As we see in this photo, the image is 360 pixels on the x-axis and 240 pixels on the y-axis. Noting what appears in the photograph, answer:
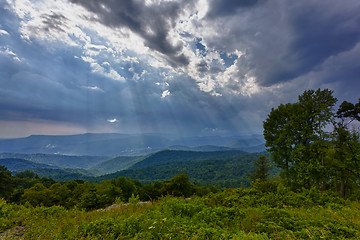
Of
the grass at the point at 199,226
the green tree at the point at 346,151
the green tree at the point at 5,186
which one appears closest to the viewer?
the grass at the point at 199,226

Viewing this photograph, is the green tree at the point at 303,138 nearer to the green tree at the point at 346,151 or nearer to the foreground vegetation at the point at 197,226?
the green tree at the point at 346,151

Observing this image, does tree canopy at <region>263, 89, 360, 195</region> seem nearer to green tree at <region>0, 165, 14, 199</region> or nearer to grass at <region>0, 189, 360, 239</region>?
grass at <region>0, 189, 360, 239</region>

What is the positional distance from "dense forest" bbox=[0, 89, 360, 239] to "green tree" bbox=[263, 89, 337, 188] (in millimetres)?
99

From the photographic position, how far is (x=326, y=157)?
17672 mm

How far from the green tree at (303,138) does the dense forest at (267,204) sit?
0.33ft

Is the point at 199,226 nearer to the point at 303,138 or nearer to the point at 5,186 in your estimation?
the point at 303,138

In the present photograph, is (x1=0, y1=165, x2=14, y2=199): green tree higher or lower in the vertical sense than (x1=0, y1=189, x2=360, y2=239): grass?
lower

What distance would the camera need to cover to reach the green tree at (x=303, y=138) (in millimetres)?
A: 17453

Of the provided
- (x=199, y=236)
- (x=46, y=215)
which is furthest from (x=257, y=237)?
(x=46, y=215)

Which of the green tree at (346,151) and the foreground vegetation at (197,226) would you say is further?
the green tree at (346,151)

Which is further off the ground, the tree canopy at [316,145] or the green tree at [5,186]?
the tree canopy at [316,145]

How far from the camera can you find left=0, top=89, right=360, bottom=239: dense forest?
4.81 metres

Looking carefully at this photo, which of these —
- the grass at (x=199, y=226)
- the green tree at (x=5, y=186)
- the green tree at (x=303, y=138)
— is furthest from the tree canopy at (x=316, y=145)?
the green tree at (x=5, y=186)

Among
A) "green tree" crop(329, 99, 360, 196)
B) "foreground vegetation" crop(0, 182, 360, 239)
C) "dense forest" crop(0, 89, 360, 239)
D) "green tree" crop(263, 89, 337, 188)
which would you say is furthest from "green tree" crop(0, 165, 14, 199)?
"green tree" crop(329, 99, 360, 196)
